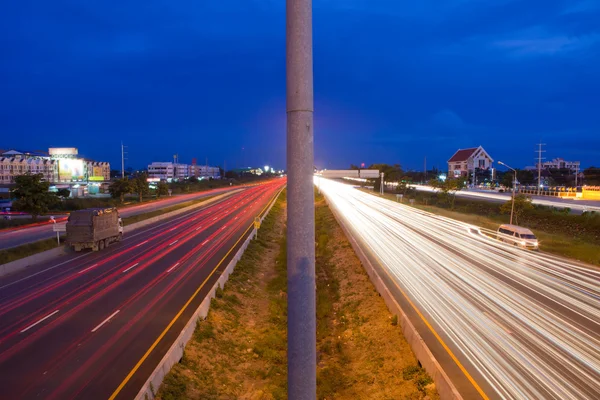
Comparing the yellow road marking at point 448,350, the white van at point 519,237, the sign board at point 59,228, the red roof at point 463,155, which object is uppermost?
the red roof at point 463,155

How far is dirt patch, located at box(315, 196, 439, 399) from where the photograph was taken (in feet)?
35.2

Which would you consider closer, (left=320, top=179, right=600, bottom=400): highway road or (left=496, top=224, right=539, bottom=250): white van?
(left=320, top=179, right=600, bottom=400): highway road

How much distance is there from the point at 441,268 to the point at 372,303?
515cm

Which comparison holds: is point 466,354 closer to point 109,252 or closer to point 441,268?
point 441,268

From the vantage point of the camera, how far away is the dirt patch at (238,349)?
37.7ft

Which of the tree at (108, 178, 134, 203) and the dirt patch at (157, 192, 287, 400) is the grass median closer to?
the dirt patch at (157, 192, 287, 400)

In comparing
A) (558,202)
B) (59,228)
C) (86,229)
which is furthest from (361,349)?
(558,202)

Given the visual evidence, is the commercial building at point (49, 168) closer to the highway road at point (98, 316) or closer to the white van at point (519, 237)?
the highway road at point (98, 316)

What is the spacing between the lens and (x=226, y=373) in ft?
42.4

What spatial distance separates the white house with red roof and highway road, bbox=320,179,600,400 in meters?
89.2

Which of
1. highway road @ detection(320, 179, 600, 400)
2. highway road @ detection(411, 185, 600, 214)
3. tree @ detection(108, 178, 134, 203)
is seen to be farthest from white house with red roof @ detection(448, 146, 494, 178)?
highway road @ detection(320, 179, 600, 400)

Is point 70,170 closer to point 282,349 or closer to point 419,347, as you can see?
point 282,349

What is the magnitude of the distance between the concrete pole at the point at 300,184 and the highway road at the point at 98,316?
8304 millimetres


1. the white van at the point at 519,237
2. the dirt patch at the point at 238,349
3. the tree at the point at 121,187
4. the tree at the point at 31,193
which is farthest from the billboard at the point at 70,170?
the white van at the point at 519,237
